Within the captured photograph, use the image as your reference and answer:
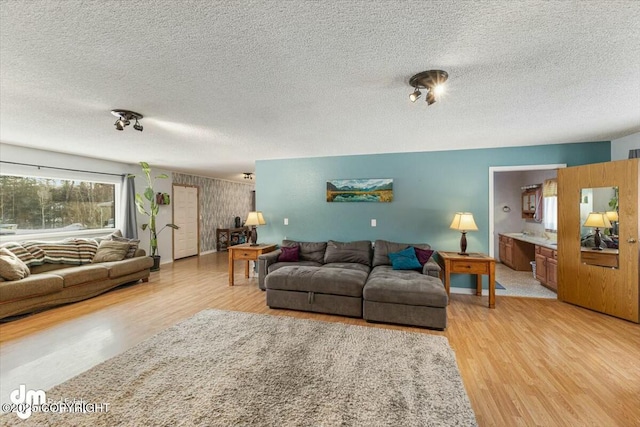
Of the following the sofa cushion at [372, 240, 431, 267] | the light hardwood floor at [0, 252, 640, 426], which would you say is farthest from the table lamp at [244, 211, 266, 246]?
the sofa cushion at [372, 240, 431, 267]

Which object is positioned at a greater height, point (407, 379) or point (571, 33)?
point (571, 33)

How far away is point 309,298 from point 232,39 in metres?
3.01

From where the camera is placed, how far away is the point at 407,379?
217 centimetres

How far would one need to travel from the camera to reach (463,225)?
4074mm

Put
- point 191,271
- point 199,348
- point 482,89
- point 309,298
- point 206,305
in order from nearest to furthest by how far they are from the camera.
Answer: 1. point 482,89
2. point 199,348
3. point 309,298
4. point 206,305
5. point 191,271

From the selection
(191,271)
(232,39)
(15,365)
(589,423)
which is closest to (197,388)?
(15,365)

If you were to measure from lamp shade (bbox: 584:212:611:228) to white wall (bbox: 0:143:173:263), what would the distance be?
8.48 metres

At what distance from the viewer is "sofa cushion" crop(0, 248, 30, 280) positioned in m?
3.45

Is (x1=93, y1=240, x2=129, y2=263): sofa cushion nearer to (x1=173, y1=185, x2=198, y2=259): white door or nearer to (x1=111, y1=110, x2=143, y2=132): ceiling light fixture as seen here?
(x1=173, y1=185, x2=198, y2=259): white door

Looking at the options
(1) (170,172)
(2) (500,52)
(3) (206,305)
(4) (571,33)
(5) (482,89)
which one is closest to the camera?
(4) (571,33)

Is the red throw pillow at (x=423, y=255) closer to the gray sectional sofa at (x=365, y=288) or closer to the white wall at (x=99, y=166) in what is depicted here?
the gray sectional sofa at (x=365, y=288)

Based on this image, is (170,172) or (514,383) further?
(170,172)

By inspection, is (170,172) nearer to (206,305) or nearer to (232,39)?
(206,305)

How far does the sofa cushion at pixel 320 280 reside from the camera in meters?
3.48
